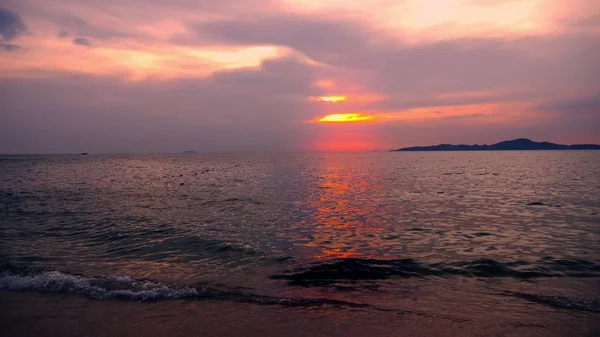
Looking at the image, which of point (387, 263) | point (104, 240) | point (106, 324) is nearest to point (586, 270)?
point (387, 263)

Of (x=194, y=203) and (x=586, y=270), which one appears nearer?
(x=586, y=270)

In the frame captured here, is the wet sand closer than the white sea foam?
Yes

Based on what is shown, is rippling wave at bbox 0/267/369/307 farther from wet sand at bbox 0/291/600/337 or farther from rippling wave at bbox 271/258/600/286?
rippling wave at bbox 271/258/600/286

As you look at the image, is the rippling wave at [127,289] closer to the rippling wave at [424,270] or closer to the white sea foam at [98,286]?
the white sea foam at [98,286]

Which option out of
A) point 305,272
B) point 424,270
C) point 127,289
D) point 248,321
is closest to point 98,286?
point 127,289

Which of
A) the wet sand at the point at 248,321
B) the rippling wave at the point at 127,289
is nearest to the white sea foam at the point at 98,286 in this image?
the rippling wave at the point at 127,289

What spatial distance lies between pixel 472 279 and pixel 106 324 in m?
11.8

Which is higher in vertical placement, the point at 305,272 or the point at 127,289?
the point at 127,289

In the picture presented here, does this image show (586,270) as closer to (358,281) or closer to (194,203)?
(358,281)

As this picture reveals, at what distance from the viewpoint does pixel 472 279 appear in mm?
13789

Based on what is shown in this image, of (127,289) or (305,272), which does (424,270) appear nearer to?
(305,272)

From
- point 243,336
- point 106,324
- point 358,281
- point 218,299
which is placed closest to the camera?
point 243,336

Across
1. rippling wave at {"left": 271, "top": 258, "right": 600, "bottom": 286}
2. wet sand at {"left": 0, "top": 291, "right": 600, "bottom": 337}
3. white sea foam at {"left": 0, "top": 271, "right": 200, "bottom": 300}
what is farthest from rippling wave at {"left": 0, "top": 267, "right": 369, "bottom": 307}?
rippling wave at {"left": 271, "top": 258, "right": 600, "bottom": 286}

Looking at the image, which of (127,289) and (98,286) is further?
(98,286)
